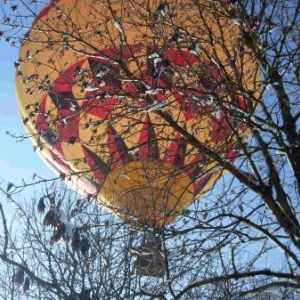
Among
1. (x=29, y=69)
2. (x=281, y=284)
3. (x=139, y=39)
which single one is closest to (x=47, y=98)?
(x=29, y=69)

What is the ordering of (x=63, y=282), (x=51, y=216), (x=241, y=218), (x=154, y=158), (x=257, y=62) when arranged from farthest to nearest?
1. (x=63, y=282)
2. (x=154, y=158)
3. (x=241, y=218)
4. (x=51, y=216)
5. (x=257, y=62)

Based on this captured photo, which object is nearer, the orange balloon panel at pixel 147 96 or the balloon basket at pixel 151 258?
the orange balloon panel at pixel 147 96

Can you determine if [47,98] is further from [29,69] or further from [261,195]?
[261,195]

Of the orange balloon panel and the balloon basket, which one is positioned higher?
the orange balloon panel

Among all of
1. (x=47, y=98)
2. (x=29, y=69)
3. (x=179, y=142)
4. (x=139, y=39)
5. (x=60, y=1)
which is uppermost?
(x=60, y=1)

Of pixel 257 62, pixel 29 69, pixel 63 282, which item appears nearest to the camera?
pixel 257 62

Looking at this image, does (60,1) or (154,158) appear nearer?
(154,158)

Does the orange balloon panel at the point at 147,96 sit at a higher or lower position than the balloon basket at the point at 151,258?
higher

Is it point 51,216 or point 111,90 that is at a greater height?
point 111,90

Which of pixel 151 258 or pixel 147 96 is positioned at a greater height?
pixel 147 96

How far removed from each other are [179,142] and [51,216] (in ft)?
4.67

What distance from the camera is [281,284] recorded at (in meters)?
5.24

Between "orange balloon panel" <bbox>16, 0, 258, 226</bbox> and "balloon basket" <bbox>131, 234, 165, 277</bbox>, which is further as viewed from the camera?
"balloon basket" <bbox>131, 234, 165, 277</bbox>

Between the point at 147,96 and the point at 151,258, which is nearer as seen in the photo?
the point at 147,96
